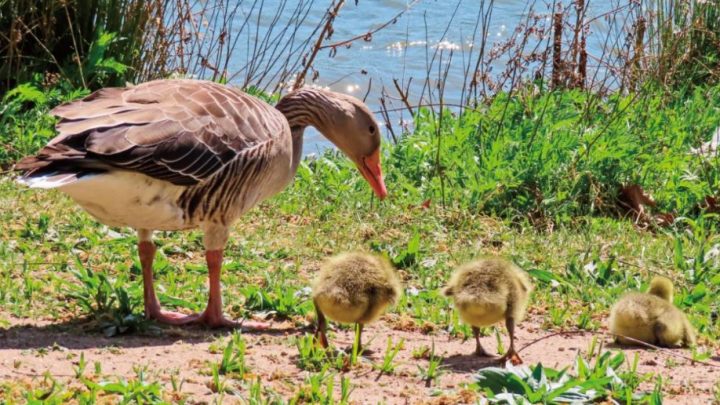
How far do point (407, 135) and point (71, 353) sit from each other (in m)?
A: 5.15

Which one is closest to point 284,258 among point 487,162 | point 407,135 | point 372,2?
point 487,162

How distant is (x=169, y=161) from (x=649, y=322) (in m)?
2.53

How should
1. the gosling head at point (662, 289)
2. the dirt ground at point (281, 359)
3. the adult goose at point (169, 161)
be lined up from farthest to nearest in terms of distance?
the gosling head at point (662, 289) → the adult goose at point (169, 161) → the dirt ground at point (281, 359)

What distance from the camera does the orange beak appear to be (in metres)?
7.30

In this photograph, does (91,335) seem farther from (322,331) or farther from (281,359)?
(322,331)

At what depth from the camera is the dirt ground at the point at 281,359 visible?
5.00m

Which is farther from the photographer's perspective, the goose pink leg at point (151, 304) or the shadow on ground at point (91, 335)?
the goose pink leg at point (151, 304)

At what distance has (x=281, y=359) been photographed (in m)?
5.46

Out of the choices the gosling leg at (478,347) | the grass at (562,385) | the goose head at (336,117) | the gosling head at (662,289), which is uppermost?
the goose head at (336,117)

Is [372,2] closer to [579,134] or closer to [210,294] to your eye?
[579,134]

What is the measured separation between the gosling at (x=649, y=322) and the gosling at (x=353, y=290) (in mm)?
1160

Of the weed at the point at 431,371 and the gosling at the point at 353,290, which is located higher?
the gosling at the point at 353,290

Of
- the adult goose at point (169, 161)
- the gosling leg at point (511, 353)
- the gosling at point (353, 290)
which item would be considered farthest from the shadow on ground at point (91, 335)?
the gosling leg at point (511, 353)

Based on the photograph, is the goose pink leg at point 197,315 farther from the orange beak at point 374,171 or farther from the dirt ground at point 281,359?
the orange beak at point 374,171
